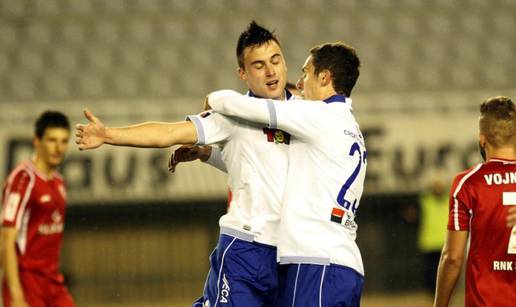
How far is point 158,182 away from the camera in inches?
460

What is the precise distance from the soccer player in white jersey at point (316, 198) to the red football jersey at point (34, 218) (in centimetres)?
253

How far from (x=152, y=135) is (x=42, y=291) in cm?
264

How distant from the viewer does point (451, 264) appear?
14.8 ft

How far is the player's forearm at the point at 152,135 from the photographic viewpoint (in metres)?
3.95

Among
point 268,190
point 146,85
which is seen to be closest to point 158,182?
point 146,85

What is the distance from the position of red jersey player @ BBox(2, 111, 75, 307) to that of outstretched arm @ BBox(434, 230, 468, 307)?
2.93 m

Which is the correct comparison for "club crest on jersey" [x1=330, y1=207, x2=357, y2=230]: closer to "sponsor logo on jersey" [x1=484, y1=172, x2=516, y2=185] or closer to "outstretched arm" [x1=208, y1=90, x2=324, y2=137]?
"outstretched arm" [x1=208, y1=90, x2=324, y2=137]

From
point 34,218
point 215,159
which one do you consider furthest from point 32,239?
point 215,159

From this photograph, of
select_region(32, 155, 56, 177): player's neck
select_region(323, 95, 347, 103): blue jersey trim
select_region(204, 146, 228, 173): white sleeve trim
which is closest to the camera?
select_region(323, 95, 347, 103): blue jersey trim

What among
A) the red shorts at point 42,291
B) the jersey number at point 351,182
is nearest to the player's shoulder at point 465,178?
the jersey number at point 351,182

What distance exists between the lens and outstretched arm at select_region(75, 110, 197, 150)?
12.7 ft

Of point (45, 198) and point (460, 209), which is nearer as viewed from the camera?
point (460, 209)

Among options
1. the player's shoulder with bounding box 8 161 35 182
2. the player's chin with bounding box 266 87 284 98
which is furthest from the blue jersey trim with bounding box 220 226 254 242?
the player's shoulder with bounding box 8 161 35 182

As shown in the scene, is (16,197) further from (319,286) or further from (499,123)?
(499,123)
